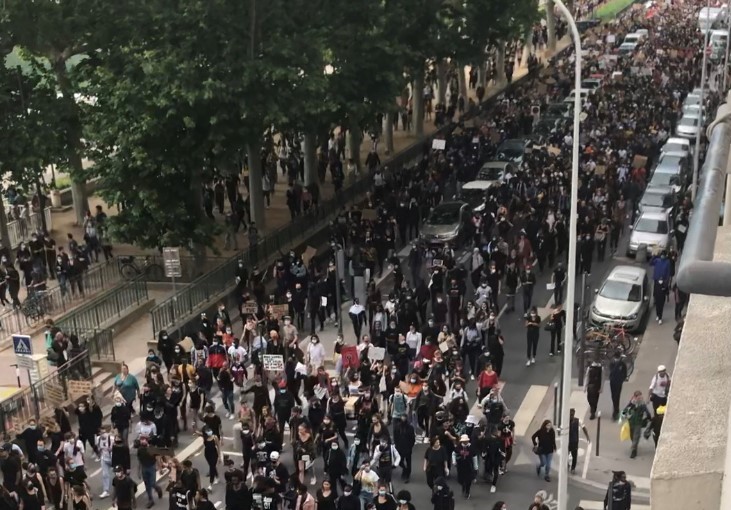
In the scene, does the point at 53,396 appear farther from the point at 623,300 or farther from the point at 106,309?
the point at 623,300

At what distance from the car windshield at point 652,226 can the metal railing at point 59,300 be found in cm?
1501

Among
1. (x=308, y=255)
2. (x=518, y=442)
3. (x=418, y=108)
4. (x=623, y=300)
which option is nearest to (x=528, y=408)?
(x=518, y=442)

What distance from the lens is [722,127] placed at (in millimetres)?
4500

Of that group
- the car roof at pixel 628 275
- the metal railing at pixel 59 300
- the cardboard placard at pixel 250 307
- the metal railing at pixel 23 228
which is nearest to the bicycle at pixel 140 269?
the metal railing at pixel 59 300

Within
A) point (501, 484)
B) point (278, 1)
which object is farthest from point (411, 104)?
point (501, 484)

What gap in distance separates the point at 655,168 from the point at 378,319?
56.3ft

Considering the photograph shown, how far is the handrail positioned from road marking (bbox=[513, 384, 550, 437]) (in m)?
15.9

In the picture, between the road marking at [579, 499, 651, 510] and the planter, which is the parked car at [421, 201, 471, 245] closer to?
the planter

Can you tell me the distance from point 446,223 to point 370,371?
41.4ft

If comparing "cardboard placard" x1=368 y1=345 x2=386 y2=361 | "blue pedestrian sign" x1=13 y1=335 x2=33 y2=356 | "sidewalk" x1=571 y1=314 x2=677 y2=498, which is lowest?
"sidewalk" x1=571 y1=314 x2=677 y2=498

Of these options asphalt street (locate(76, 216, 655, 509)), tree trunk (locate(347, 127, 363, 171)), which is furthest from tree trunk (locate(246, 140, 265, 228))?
asphalt street (locate(76, 216, 655, 509))

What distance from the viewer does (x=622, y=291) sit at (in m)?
24.8

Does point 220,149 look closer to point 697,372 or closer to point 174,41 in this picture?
point 174,41

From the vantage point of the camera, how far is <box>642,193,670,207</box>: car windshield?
31.5 meters
